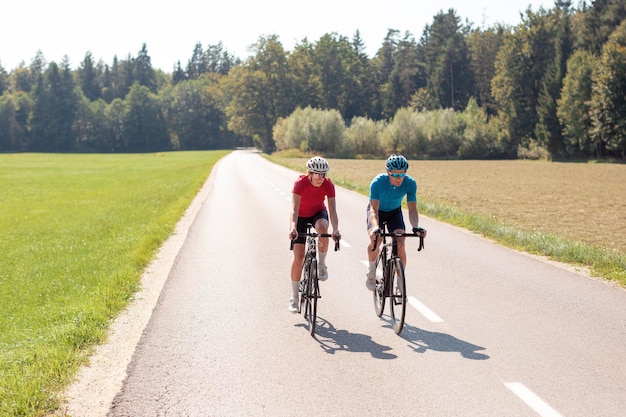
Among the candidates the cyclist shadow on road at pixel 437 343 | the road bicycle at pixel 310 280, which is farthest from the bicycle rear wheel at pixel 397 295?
the road bicycle at pixel 310 280

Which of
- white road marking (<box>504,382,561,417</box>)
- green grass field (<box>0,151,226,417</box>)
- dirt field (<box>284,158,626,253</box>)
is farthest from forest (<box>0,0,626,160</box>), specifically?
white road marking (<box>504,382,561,417</box>)

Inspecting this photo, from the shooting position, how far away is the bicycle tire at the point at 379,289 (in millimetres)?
7355

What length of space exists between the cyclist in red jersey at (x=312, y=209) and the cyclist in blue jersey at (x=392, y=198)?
0.49 meters

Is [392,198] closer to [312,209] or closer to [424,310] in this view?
[312,209]

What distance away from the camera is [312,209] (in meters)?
7.55

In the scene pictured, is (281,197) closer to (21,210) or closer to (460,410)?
(21,210)

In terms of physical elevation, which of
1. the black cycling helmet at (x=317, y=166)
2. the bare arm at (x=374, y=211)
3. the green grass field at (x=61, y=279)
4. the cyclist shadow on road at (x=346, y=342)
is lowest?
the green grass field at (x=61, y=279)

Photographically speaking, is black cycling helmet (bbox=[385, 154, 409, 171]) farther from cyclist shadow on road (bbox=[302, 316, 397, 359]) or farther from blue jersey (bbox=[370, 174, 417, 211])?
cyclist shadow on road (bbox=[302, 316, 397, 359])

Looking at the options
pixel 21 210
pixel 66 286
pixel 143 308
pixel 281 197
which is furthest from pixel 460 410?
pixel 21 210

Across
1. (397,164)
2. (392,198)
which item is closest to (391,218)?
(392,198)

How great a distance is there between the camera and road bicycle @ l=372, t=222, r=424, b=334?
6.74 m

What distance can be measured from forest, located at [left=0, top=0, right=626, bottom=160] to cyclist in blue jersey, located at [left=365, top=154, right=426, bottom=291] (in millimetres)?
59571

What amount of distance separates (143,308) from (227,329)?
1.68 metres

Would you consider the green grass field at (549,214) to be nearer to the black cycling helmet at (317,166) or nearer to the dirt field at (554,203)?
the dirt field at (554,203)
